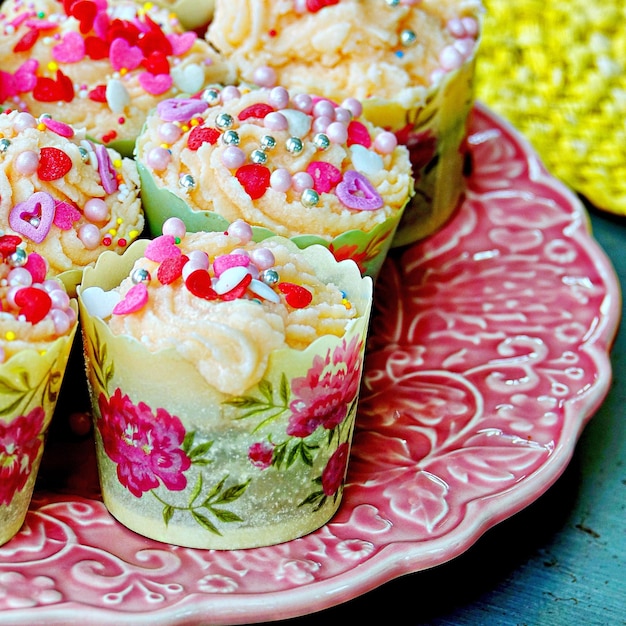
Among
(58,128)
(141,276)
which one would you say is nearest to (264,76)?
(58,128)

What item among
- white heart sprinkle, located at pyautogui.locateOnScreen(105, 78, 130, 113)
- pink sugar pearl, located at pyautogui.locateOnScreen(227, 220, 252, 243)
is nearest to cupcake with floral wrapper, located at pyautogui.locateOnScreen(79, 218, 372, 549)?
pink sugar pearl, located at pyautogui.locateOnScreen(227, 220, 252, 243)

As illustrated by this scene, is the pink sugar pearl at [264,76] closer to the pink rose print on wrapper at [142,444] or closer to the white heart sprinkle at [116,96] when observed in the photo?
the white heart sprinkle at [116,96]

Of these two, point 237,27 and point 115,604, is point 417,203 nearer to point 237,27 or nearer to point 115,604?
point 237,27

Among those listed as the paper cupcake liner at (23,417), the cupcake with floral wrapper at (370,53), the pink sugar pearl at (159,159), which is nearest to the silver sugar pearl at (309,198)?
the pink sugar pearl at (159,159)

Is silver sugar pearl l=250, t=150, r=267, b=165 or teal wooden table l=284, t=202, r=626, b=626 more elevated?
silver sugar pearl l=250, t=150, r=267, b=165

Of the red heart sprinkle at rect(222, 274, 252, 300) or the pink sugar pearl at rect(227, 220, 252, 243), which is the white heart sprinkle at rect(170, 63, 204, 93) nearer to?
Answer: the pink sugar pearl at rect(227, 220, 252, 243)
